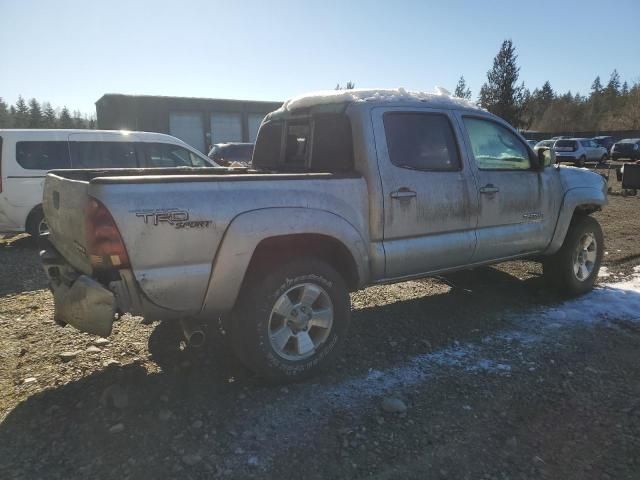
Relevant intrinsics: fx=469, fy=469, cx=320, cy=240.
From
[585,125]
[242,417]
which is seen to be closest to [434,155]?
[242,417]

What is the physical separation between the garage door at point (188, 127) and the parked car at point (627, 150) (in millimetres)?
29668

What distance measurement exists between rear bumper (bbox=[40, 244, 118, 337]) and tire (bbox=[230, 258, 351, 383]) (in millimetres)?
779

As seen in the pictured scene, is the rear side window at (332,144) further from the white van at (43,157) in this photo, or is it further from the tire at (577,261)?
the white van at (43,157)

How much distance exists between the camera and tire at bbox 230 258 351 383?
3.04 m

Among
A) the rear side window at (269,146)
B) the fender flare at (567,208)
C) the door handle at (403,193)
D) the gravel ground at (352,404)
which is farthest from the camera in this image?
the fender flare at (567,208)

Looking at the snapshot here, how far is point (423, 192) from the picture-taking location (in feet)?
12.3

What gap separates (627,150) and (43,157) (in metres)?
36.5

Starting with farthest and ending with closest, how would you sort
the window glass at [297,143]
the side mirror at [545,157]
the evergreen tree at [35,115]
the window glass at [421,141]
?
the evergreen tree at [35,115] → the side mirror at [545,157] → the window glass at [297,143] → the window glass at [421,141]

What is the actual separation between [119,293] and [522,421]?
2.50 meters

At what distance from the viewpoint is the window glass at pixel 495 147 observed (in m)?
4.27

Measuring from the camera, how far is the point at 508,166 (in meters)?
4.51

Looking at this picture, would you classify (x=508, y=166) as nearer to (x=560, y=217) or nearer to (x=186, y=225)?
(x=560, y=217)

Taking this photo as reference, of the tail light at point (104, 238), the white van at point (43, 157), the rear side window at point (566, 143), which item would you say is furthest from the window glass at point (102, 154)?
the rear side window at point (566, 143)

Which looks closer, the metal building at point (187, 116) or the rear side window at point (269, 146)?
the rear side window at point (269, 146)
